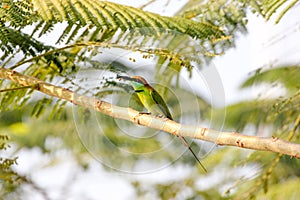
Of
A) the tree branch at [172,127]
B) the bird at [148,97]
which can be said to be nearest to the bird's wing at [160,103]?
the bird at [148,97]

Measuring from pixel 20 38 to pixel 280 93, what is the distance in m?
1.21

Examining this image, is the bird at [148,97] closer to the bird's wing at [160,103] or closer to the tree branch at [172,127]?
the bird's wing at [160,103]

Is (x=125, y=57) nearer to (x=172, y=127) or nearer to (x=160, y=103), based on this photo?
(x=160, y=103)

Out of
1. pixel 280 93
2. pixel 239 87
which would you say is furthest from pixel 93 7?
pixel 239 87

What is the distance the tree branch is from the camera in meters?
1.19

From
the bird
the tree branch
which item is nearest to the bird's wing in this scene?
the bird

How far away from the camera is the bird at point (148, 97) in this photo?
157cm

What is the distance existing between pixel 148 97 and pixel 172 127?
27 centimetres

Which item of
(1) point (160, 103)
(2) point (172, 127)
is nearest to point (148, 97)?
(1) point (160, 103)

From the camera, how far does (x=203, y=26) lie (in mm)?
1904

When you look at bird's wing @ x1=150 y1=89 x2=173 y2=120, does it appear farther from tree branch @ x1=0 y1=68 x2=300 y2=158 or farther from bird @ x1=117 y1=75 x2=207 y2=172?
tree branch @ x1=0 y1=68 x2=300 y2=158

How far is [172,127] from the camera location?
4.38 ft

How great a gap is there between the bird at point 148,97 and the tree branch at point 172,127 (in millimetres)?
162

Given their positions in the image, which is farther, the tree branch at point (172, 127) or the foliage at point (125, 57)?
the foliage at point (125, 57)
